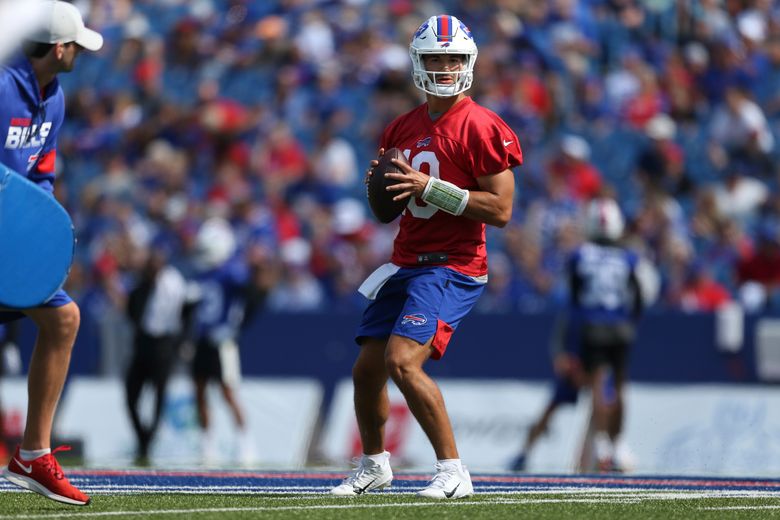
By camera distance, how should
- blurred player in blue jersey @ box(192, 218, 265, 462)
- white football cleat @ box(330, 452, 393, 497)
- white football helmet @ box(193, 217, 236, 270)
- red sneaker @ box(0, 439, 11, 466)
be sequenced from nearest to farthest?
white football cleat @ box(330, 452, 393, 497) < red sneaker @ box(0, 439, 11, 466) < blurred player in blue jersey @ box(192, 218, 265, 462) < white football helmet @ box(193, 217, 236, 270)

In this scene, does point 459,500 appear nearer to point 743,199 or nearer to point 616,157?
point 743,199

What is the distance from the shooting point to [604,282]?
1199 cm

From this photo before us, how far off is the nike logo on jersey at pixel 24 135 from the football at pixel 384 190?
A: 4.43ft

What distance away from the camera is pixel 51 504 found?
6199mm

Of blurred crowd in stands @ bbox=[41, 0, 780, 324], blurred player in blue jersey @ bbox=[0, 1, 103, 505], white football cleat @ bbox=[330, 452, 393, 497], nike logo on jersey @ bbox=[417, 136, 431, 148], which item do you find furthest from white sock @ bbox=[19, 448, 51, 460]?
blurred crowd in stands @ bbox=[41, 0, 780, 324]

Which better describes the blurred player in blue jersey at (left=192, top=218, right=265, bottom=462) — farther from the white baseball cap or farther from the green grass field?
the white baseball cap

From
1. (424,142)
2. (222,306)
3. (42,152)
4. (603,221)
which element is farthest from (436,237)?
(222,306)

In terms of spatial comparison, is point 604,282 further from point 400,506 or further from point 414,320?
point 400,506

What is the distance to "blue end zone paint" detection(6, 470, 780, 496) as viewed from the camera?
7.19 metres

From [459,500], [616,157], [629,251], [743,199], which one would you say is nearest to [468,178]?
[459,500]

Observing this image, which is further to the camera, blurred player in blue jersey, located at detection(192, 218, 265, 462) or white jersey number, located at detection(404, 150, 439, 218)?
blurred player in blue jersey, located at detection(192, 218, 265, 462)

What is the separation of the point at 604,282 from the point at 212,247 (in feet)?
12.8

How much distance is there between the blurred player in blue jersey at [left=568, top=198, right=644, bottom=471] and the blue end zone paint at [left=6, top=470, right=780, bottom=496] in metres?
3.50

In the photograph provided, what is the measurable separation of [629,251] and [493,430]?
1.84 m
